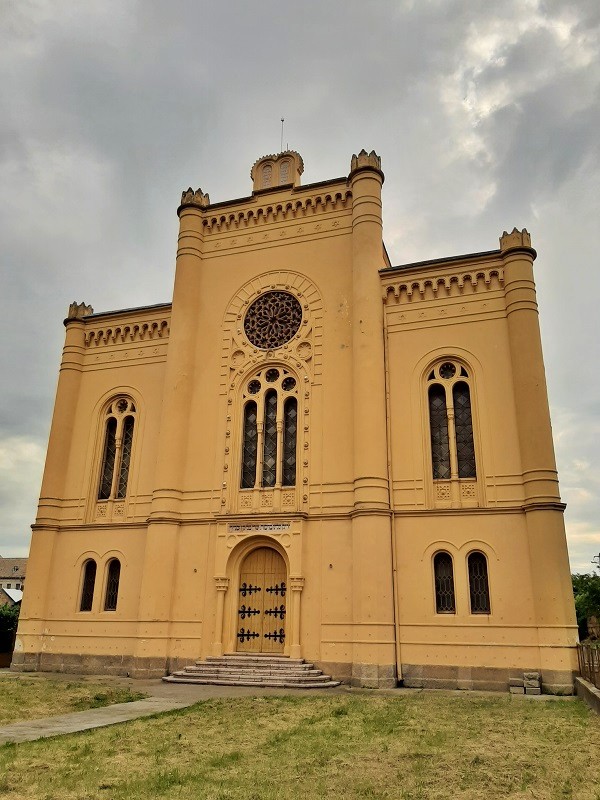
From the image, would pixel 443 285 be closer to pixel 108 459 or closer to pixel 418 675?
pixel 418 675

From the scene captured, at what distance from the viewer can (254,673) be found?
19.3 meters

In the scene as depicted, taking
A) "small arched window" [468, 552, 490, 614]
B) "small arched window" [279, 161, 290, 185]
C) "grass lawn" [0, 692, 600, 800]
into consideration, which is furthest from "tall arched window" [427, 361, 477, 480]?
"small arched window" [279, 161, 290, 185]

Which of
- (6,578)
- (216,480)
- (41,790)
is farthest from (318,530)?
(6,578)

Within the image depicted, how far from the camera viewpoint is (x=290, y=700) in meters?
15.2

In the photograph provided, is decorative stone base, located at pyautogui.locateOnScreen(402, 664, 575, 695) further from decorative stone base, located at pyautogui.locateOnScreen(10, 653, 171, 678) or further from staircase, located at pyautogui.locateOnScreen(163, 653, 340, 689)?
decorative stone base, located at pyautogui.locateOnScreen(10, 653, 171, 678)

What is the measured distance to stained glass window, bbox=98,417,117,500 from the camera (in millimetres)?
25297

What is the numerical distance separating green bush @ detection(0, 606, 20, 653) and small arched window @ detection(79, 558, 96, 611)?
3622 millimetres

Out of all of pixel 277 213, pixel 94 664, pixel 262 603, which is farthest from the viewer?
pixel 277 213

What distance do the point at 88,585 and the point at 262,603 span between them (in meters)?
7.30

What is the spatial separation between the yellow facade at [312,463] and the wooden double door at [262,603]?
4.0 inches

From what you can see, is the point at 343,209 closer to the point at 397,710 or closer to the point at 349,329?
the point at 349,329

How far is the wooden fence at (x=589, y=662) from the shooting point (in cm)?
1496

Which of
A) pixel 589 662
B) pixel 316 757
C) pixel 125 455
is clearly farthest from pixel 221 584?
pixel 316 757

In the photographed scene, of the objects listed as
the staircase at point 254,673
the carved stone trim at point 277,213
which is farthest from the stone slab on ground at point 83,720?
the carved stone trim at point 277,213
